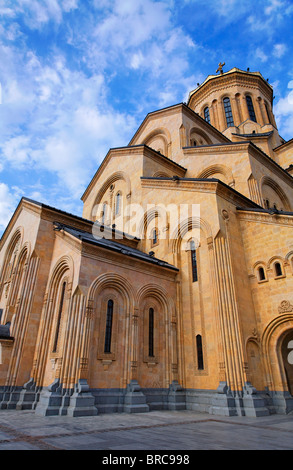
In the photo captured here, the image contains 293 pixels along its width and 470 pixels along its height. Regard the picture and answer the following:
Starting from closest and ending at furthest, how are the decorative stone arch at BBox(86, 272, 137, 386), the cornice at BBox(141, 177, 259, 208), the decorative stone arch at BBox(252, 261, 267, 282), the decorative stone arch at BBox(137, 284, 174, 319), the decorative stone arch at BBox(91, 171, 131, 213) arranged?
the decorative stone arch at BBox(86, 272, 137, 386) < the decorative stone arch at BBox(252, 261, 267, 282) < the decorative stone arch at BBox(137, 284, 174, 319) < the cornice at BBox(141, 177, 259, 208) < the decorative stone arch at BBox(91, 171, 131, 213)

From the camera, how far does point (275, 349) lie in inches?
496

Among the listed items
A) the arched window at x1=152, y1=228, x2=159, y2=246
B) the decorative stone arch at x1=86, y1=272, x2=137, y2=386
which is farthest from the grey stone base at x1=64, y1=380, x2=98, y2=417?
the arched window at x1=152, y1=228, x2=159, y2=246

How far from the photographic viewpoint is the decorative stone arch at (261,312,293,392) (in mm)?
12203

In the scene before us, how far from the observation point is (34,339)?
13180 millimetres

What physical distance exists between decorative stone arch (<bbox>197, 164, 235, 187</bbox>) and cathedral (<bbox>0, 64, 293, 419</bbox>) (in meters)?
4.16

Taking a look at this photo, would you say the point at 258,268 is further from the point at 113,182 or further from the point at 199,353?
the point at 113,182

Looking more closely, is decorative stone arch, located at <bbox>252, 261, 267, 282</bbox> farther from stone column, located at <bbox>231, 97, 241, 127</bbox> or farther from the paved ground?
stone column, located at <bbox>231, 97, 241, 127</bbox>

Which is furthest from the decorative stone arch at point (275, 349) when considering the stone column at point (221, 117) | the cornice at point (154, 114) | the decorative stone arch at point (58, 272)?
the stone column at point (221, 117)

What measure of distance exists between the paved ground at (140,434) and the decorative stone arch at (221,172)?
14.4 m

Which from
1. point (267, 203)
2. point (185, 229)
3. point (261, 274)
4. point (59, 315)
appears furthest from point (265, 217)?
point (59, 315)

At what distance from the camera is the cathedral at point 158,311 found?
11.3 metres

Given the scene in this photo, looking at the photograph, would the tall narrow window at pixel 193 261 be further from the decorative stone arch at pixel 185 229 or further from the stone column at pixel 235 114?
the stone column at pixel 235 114

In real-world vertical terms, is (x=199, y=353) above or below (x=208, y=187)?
below

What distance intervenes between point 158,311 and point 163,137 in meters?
17.2
